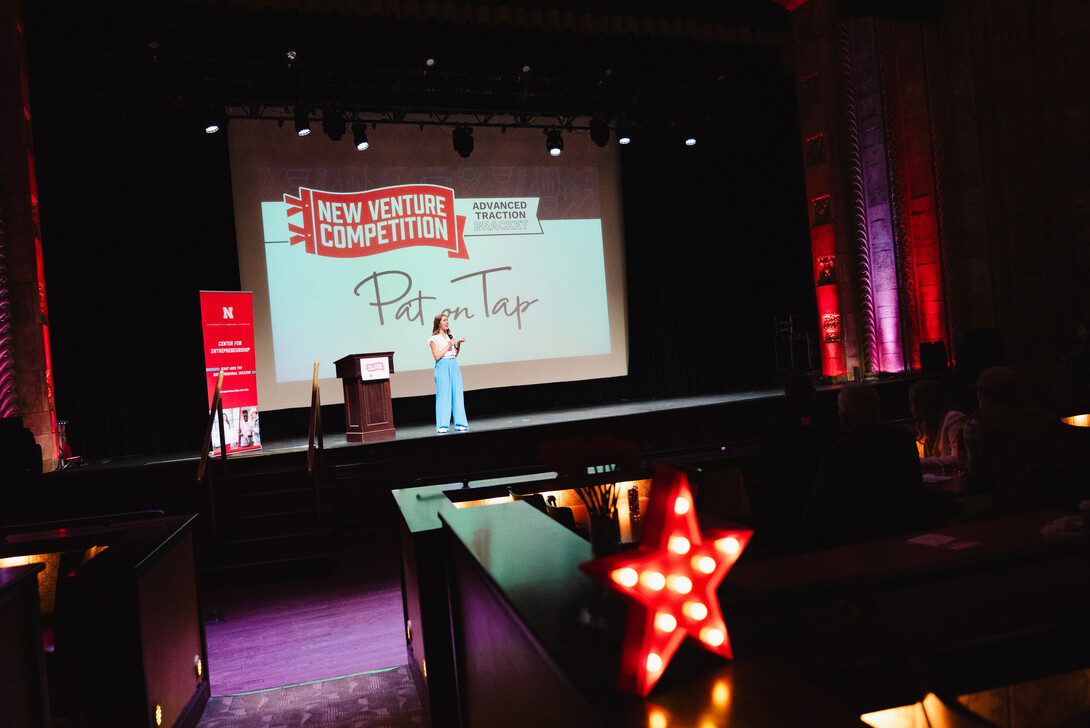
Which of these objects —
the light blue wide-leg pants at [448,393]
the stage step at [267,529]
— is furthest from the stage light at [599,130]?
the stage step at [267,529]

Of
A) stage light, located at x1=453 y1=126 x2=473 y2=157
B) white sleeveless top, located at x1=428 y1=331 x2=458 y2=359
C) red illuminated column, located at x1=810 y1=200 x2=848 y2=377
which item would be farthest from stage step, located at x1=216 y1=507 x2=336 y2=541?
red illuminated column, located at x1=810 y1=200 x2=848 y2=377

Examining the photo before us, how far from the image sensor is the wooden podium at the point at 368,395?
284 inches

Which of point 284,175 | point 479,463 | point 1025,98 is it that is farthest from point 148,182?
point 1025,98

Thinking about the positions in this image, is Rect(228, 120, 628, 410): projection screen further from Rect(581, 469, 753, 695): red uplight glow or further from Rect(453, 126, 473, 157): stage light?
Rect(581, 469, 753, 695): red uplight glow

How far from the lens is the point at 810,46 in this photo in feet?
30.5

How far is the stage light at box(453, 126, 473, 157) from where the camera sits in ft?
28.4

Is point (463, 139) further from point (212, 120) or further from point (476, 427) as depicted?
point (476, 427)

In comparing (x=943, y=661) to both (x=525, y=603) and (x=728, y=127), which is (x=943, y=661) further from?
(x=728, y=127)

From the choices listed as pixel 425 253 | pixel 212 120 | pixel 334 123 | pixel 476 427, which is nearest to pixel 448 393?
pixel 476 427

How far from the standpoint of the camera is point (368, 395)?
24.0ft

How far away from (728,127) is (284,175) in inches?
243

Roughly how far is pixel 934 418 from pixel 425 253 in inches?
259

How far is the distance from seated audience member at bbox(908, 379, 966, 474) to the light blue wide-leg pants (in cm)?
493

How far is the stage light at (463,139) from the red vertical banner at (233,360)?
301cm
